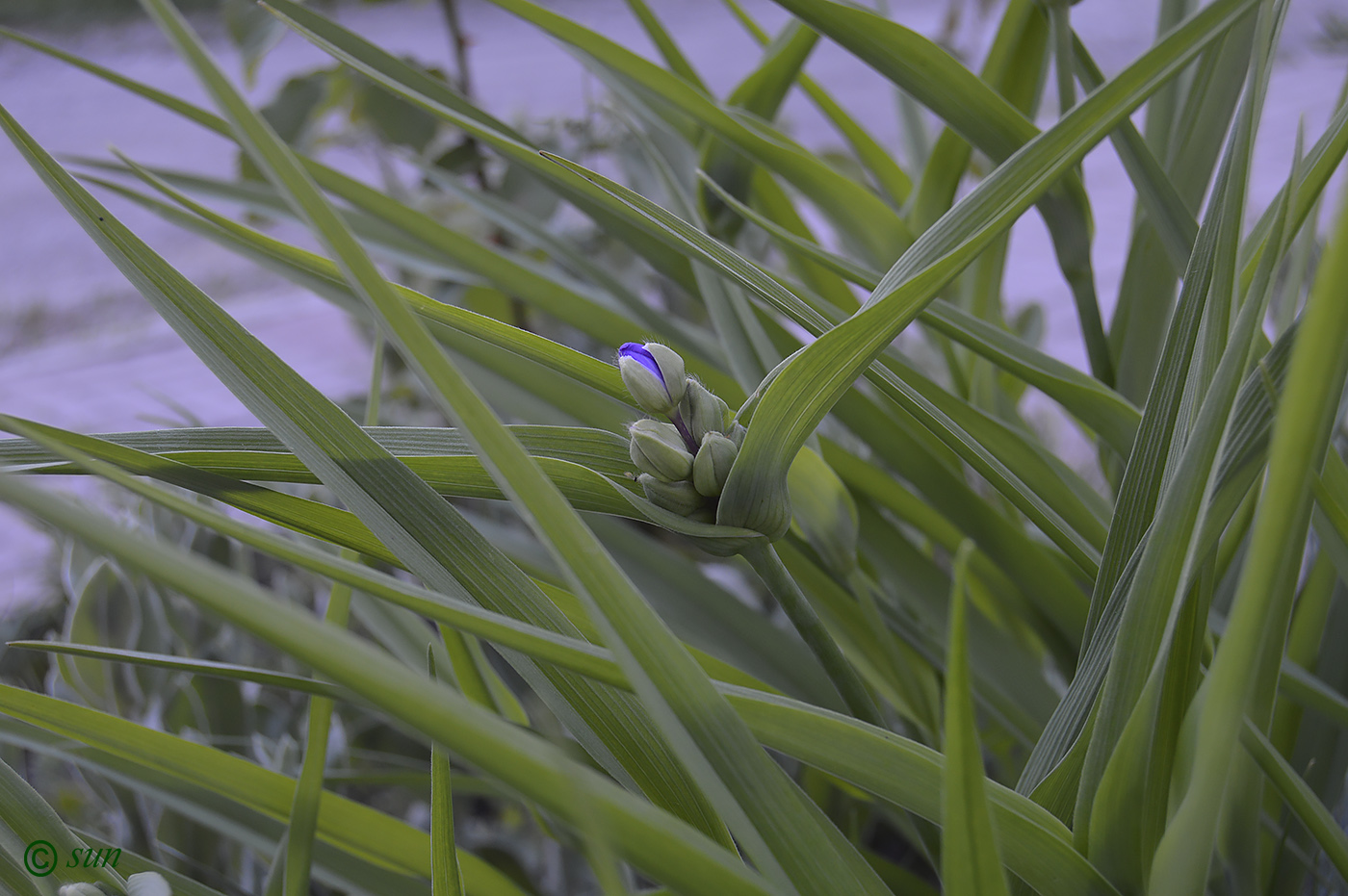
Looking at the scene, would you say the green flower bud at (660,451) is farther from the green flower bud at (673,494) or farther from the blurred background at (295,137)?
the blurred background at (295,137)

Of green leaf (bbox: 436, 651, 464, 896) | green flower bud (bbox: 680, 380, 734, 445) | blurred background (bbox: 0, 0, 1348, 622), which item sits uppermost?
blurred background (bbox: 0, 0, 1348, 622)

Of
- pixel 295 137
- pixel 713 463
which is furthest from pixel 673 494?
pixel 295 137

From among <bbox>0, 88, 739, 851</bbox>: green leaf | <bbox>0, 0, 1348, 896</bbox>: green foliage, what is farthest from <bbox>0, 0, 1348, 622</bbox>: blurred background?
<bbox>0, 88, 739, 851</bbox>: green leaf

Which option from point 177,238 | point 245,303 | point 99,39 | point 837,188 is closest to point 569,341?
point 837,188

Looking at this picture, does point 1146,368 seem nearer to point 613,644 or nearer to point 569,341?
point 613,644

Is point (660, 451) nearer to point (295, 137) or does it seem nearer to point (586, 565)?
point (586, 565)

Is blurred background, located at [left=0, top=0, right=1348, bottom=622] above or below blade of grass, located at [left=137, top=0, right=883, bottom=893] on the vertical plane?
above

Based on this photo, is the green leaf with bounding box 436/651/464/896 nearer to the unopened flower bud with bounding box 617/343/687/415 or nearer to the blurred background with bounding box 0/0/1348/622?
the unopened flower bud with bounding box 617/343/687/415
